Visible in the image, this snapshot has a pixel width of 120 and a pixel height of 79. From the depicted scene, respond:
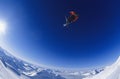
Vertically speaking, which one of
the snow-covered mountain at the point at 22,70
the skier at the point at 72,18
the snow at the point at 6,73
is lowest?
the snow-covered mountain at the point at 22,70

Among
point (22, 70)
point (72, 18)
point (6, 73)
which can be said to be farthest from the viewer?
point (6, 73)

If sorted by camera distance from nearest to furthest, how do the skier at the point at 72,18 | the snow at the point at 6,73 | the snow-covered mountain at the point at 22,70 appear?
the skier at the point at 72,18 < the snow-covered mountain at the point at 22,70 < the snow at the point at 6,73

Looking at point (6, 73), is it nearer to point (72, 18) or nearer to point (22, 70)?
point (22, 70)

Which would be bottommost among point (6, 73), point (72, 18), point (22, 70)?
point (72, 18)

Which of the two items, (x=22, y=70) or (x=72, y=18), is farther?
(x=22, y=70)

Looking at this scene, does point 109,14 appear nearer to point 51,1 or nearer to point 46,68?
point 51,1

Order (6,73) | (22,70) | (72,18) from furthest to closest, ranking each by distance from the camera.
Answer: (6,73) < (22,70) < (72,18)

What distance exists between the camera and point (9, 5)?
6711 mm

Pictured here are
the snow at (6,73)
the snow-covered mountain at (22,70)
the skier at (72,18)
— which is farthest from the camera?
the snow at (6,73)

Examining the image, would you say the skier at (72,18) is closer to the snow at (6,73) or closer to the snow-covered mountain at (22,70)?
the snow-covered mountain at (22,70)

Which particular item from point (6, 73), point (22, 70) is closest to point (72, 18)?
point (22, 70)

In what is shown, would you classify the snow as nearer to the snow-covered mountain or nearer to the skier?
the snow-covered mountain

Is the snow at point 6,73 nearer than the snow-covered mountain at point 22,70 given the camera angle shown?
Result: No

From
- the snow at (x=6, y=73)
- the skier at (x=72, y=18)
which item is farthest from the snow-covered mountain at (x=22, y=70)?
the skier at (x=72, y=18)
